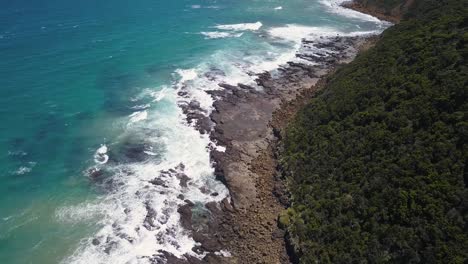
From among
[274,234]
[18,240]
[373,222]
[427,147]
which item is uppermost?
[427,147]

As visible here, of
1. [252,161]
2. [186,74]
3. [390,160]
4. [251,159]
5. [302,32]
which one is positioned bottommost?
[251,159]

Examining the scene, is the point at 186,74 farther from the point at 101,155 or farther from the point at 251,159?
the point at 251,159

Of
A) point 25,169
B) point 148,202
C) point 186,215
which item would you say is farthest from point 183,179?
point 25,169

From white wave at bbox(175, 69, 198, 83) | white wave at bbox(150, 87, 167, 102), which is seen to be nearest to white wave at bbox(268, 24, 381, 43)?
white wave at bbox(175, 69, 198, 83)

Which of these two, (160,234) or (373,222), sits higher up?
(373,222)

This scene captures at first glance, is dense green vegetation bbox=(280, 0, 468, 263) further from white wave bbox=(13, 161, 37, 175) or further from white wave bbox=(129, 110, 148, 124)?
white wave bbox=(13, 161, 37, 175)

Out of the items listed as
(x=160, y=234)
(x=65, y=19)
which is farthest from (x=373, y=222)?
(x=65, y=19)

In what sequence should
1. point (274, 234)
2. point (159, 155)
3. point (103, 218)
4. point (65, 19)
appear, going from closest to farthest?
point (274, 234) → point (103, 218) → point (159, 155) → point (65, 19)

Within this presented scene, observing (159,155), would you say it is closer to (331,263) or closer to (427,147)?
(331,263)
